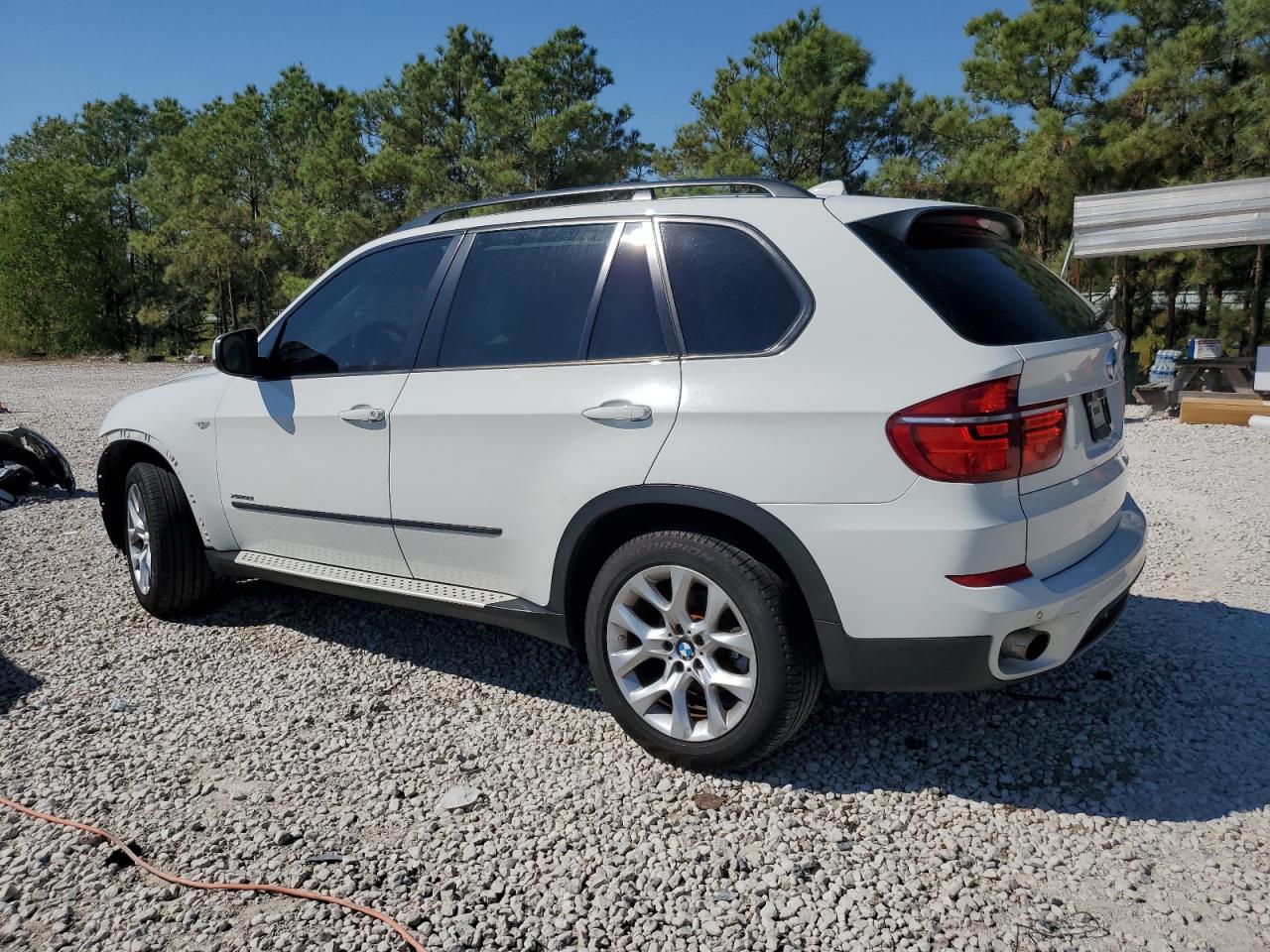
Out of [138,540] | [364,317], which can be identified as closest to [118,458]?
[138,540]

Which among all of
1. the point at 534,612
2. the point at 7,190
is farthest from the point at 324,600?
the point at 7,190

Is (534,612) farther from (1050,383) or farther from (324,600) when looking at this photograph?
(324,600)

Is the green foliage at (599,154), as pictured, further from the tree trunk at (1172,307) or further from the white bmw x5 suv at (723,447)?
the white bmw x5 suv at (723,447)

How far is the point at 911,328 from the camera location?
8.16 ft

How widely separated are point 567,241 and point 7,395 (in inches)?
781

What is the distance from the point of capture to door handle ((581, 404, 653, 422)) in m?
2.79

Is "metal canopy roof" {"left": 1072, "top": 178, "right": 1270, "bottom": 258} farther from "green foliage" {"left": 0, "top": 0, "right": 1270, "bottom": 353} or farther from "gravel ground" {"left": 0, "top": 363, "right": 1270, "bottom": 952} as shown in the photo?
"gravel ground" {"left": 0, "top": 363, "right": 1270, "bottom": 952}

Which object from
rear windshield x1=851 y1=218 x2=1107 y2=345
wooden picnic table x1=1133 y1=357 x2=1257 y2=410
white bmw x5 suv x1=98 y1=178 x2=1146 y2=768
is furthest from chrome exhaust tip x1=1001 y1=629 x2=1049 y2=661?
wooden picnic table x1=1133 y1=357 x2=1257 y2=410

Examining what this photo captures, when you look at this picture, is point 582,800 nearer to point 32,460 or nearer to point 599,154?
point 32,460

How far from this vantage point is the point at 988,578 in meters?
2.41

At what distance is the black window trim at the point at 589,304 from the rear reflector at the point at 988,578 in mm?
1091

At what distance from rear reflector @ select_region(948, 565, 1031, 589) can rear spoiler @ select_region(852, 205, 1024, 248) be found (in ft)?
3.37

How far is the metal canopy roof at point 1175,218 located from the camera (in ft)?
35.9

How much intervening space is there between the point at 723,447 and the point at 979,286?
92 centimetres
